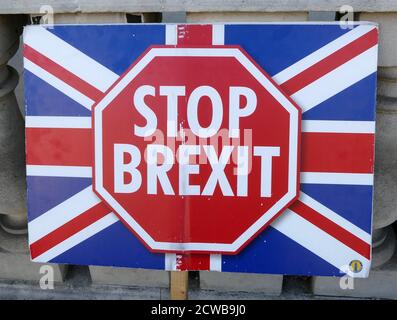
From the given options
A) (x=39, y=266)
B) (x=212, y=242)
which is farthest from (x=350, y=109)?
(x=39, y=266)

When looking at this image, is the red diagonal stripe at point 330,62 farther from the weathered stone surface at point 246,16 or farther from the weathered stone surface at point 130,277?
the weathered stone surface at point 130,277

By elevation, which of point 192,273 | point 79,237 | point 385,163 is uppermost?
point 385,163

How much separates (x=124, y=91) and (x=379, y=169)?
538 millimetres

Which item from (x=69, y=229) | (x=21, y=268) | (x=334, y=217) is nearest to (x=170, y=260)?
(x=69, y=229)

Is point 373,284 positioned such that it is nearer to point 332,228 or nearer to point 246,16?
point 332,228

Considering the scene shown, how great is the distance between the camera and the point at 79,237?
1.04 meters

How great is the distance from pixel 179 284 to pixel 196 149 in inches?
11.1

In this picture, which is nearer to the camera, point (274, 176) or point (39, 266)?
point (274, 176)

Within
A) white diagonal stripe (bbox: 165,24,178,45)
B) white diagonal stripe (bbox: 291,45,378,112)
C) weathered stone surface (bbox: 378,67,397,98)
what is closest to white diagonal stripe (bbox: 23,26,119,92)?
white diagonal stripe (bbox: 165,24,178,45)

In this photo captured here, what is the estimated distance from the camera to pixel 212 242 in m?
1.01

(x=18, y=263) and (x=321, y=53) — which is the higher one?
(x=321, y=53)

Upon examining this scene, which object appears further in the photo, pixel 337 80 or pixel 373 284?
pixel 373 284

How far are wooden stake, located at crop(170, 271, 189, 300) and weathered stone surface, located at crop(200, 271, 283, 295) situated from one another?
0.20 m

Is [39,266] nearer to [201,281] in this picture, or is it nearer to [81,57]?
[201,281]
